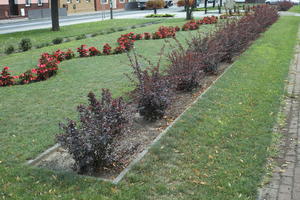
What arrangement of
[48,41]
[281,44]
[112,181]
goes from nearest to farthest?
[112,181]
[281,44]
[48,41]

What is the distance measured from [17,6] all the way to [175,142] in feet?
123

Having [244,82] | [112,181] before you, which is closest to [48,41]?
[244,82]

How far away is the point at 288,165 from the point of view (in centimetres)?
525

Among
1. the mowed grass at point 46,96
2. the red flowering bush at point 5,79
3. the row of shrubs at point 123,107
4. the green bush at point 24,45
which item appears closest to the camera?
the row of shrubs at point 123,107

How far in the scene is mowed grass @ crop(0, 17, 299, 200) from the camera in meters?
4.51

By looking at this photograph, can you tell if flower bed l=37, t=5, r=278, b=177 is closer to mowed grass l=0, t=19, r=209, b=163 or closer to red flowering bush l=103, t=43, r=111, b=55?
mowed grass l=0, t=19, r=209, b=163

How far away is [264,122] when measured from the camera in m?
6.77

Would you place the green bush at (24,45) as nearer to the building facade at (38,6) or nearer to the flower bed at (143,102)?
the flower bed at (143,102)

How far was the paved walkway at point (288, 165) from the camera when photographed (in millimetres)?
4497

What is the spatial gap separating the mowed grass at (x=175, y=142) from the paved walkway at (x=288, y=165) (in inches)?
7.9

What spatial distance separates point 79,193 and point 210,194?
4.85ft

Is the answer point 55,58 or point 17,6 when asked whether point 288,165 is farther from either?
point 17,6

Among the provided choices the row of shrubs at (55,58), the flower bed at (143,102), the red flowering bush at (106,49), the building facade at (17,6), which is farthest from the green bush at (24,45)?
the building facade at (17,6)

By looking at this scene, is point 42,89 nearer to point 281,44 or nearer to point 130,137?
point 130,137
